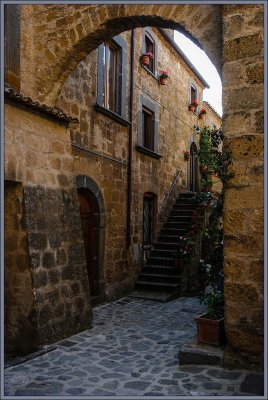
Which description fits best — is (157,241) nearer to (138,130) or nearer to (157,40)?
(138,130)

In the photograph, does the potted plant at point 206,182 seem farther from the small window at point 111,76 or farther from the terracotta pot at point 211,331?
the small window at point 111,76

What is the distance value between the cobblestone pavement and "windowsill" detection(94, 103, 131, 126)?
13.0ft

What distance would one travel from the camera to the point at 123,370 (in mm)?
4188

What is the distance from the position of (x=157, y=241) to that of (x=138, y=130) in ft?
10.3

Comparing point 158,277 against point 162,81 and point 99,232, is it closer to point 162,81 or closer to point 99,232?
point 99,232

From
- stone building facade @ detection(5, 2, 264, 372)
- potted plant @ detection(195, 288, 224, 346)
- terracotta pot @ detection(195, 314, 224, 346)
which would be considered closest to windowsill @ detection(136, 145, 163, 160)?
stone building facade @ detection(5, 2, 264, 372)

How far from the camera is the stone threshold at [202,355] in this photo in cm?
412

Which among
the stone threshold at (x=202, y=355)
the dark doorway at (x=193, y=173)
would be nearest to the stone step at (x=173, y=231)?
the dark doorway at (x=193, y=173)

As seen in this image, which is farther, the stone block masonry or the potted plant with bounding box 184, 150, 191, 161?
the potted plant with bounding box 184, 150, 191, 161

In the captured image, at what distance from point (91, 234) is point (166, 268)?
2694 millimetres

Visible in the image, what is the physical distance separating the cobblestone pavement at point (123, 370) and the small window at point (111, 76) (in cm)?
462

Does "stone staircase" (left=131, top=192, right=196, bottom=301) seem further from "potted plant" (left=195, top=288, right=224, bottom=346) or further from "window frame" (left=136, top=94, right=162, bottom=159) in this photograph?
"potted plant" (left=195, top=288, right=224, bottom=346)

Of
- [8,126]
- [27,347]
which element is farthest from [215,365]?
[8,126]

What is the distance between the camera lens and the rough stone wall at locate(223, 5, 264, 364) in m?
3.99
